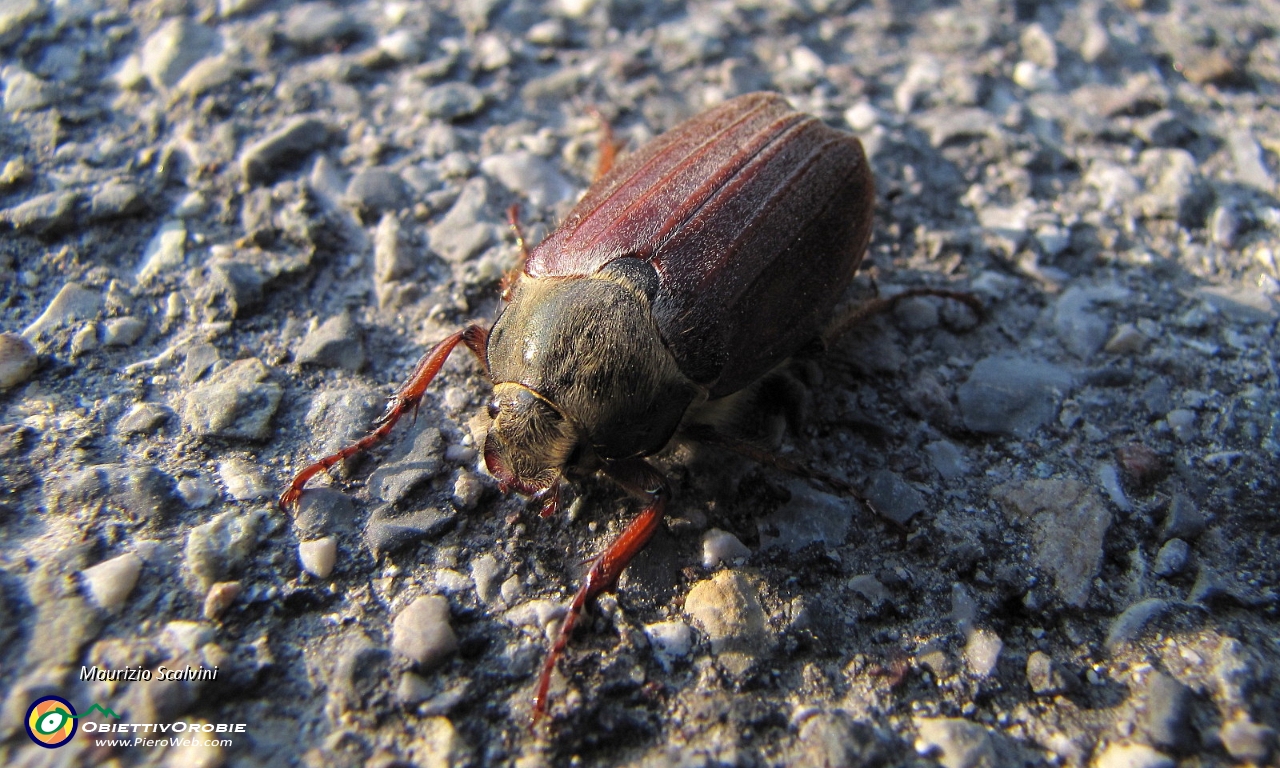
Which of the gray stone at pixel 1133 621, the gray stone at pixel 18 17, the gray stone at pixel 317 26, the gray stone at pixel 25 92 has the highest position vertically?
the gray stone at pixel 18 17

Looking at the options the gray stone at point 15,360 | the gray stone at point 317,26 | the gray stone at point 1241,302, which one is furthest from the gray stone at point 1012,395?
the gray stone at point 317,26

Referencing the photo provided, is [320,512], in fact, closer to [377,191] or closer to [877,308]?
[377,191]

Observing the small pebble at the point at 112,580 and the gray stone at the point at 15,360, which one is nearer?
the small pebble at the point at 112,580

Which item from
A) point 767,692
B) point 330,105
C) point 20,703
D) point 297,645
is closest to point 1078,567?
point 767,692

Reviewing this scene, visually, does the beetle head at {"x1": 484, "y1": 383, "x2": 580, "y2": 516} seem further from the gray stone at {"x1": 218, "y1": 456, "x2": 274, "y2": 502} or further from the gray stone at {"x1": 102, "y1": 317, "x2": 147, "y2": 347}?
the gray stone at {"x1": 102, "y1": 317, "x2": 147, "y2": 347}

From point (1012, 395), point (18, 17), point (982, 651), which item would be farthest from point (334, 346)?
point (18, 17)

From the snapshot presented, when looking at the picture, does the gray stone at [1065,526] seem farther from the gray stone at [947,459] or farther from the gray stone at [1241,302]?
the gray stone at [1241,302]

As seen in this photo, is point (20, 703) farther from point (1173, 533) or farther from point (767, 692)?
point (1173, 533)
